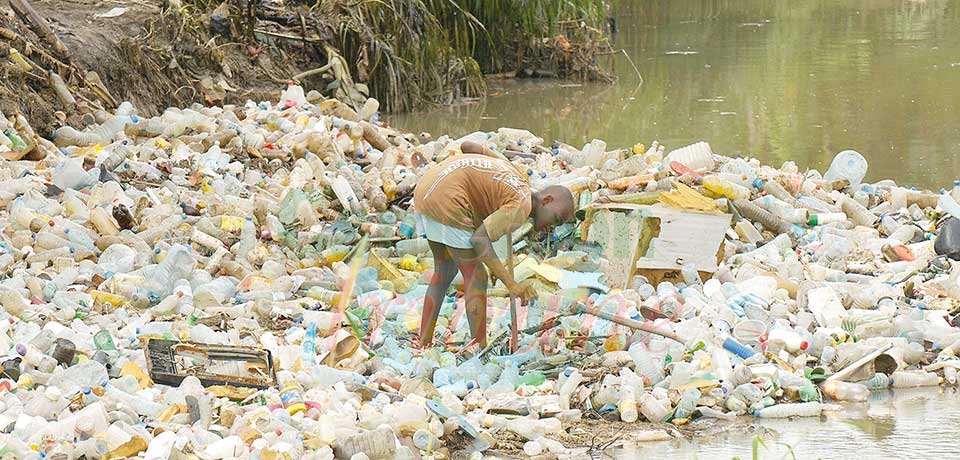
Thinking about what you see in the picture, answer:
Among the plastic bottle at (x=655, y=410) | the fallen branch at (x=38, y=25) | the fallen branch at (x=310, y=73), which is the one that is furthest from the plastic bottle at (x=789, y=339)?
the fallen branch at (x=310, y=73)

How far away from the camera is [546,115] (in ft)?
46.7

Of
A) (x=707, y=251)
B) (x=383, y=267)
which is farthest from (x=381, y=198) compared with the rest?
(x=707, y=251)

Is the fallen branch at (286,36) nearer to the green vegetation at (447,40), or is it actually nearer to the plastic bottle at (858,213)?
the green vegetation at (447,40)

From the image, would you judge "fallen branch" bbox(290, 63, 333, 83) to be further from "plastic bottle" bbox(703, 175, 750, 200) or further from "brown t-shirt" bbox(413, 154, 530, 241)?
"brown t-shirt" bbox(413, 154, 530, 241)

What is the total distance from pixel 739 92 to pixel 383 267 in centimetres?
887

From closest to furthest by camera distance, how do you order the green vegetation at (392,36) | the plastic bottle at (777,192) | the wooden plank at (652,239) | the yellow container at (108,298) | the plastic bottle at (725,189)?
the yellow container at (108,298) → the wooden plank at (652,239) → the plastic bottle at (725,189) → the plastic bottle at (777,192) → the green vegetation at (392,36)

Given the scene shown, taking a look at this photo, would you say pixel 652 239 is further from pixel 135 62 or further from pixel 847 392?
pixel 135 62

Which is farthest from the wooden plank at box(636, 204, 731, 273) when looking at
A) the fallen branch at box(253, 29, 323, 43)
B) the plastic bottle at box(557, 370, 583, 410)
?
the fallen branch at box(253, 29, 323, 43)

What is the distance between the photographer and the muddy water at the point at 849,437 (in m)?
4.79

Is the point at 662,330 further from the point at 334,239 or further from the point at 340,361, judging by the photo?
the point at 334,239

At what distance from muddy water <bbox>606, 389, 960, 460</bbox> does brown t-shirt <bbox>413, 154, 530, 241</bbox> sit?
110 centimetres

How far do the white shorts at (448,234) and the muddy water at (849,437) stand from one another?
1.11m

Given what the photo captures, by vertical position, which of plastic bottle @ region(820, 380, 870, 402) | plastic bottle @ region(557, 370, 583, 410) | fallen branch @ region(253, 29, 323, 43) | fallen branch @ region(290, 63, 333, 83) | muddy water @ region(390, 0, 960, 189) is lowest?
muddy water @ region(390, 0, 960, 189)

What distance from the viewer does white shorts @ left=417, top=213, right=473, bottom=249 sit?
5465 mm
